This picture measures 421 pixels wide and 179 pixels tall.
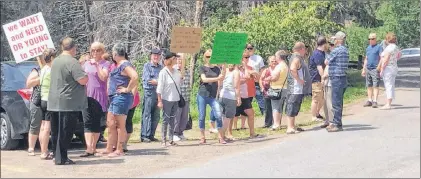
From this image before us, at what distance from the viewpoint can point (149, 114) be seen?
399 inches

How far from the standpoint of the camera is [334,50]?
10094 mm

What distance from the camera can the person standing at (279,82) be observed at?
10719 millimetres

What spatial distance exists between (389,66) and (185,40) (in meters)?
3.74

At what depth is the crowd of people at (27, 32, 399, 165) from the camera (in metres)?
7.88

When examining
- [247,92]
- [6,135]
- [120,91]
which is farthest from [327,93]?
[6,135]

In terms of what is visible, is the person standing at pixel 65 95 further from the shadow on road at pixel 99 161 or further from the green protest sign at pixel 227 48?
the green protest sign at pixel 227 48

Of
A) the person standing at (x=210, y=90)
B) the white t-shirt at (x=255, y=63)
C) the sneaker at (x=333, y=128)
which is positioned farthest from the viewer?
the white t-shirt at (x=255, y=63)

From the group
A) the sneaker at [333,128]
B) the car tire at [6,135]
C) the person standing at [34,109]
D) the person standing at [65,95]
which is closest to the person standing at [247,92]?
the sneaker at [333,128]

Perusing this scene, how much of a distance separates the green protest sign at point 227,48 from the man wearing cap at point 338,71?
1436mm

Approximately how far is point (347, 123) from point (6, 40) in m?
5.73

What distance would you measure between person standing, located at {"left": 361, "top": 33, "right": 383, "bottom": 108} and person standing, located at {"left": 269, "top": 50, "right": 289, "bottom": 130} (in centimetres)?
200

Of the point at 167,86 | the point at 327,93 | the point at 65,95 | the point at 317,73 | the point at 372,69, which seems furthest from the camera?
the point at 372,69

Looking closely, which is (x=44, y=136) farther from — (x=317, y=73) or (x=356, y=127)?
(x=317, y=73)

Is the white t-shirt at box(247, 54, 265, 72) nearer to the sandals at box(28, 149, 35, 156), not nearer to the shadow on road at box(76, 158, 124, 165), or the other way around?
the shadow on road at box(76, 158, 124, 165)
